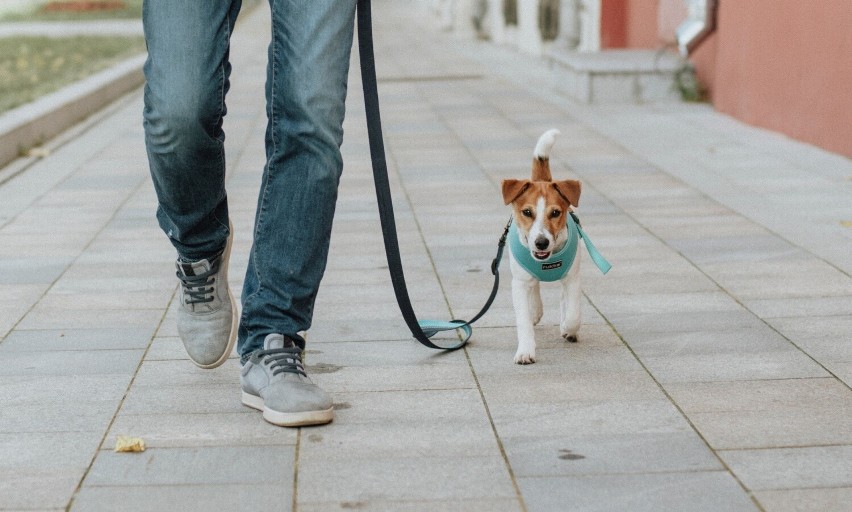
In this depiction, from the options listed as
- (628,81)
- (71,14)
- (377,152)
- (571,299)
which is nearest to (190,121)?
(377,152)

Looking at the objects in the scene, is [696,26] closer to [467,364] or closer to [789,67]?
[789,67]

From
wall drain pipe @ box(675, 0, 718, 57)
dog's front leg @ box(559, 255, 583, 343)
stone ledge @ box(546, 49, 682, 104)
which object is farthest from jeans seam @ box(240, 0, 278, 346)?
wall drain pipe @ box(675, 0, 718, 57)

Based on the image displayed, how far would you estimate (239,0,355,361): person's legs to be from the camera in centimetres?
319

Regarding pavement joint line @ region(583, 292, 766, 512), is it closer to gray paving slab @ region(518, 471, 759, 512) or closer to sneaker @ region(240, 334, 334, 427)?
gray paving slab @ region(518, 471, 759, 512)

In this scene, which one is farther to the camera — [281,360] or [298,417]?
[281,360]

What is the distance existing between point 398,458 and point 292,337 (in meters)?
0.54

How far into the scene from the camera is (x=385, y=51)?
64.6 ft

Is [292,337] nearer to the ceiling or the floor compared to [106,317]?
nearer to the ceiling

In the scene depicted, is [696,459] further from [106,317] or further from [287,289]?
[106,317]

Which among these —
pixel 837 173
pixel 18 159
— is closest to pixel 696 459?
pixel 837 173

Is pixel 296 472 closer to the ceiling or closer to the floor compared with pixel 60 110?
closer to the ceiling

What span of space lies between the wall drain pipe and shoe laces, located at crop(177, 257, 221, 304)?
827cm

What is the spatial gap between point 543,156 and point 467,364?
69 centimetres

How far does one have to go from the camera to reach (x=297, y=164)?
130 inches
